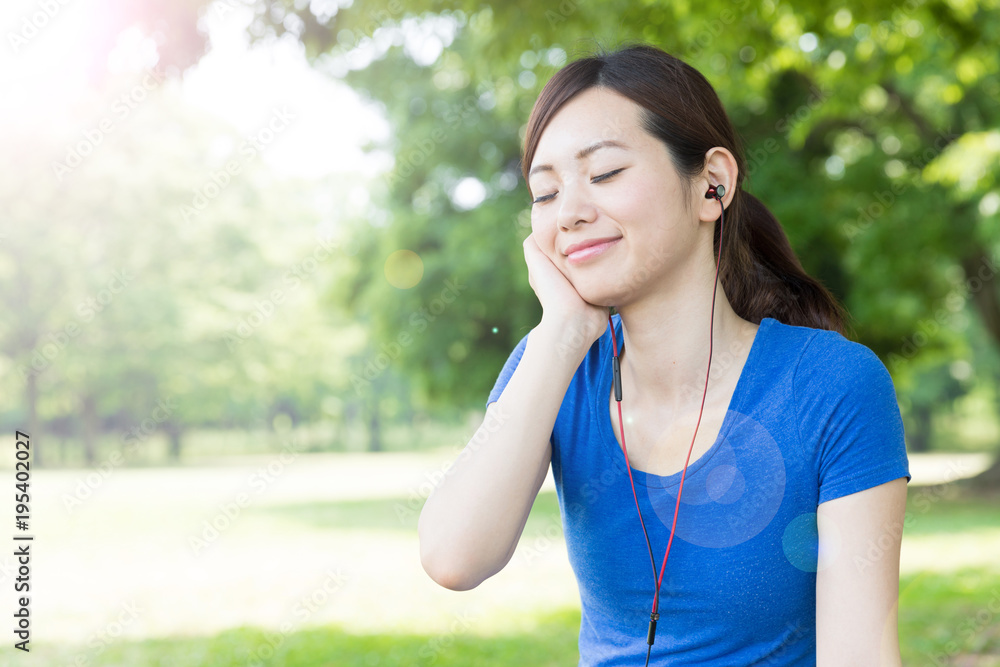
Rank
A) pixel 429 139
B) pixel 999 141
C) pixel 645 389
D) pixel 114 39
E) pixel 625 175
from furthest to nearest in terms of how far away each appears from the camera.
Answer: pixel 429 139
pixel 999 141
pixel 114 39
pixel 645 389
pixel 625 175

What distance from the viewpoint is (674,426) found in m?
2.01

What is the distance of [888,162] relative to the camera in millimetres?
15539

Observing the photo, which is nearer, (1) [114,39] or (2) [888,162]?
(1) [114,39]

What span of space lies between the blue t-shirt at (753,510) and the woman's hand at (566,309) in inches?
11.3

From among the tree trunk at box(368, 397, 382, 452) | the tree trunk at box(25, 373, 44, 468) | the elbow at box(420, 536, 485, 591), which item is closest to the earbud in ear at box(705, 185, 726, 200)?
the elbow at box(420, 536, 485, 591)

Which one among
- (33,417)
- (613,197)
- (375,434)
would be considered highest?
(613,197)

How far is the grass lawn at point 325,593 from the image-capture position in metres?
6.81

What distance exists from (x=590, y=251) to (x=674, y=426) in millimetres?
464

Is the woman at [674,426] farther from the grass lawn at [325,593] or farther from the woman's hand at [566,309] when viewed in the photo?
the grass lawn at [325,593]

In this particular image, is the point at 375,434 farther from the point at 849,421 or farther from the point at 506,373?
the point at 849,421

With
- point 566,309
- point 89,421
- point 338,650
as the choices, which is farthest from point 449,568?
point 89,421

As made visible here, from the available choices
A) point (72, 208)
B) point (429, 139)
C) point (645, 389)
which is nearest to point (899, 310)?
point (429, 139)

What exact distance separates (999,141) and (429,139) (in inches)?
442

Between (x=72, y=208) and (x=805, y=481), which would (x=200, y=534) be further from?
(x=72, y=208)
